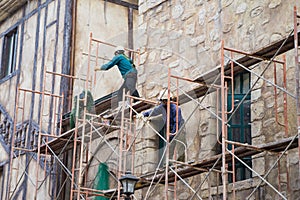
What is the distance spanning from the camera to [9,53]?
1673cm

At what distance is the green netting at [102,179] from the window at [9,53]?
14.4 ft

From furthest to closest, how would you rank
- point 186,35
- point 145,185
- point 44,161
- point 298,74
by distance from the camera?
point 44,161
point 186,35
point 145,185
point 298,74

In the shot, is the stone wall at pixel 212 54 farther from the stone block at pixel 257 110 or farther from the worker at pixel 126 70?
the worker at pixel 126 70

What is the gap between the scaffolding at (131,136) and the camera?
895 cm

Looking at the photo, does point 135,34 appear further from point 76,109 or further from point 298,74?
point 298,74

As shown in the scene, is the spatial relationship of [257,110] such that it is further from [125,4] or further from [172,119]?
[125,4]

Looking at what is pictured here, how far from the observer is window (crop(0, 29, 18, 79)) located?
648 inches

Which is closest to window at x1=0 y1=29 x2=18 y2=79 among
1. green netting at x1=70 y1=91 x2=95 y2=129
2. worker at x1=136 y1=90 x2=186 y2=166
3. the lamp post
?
green netting at x1=70 y1=91 x2=95 y2=129

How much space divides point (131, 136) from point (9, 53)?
5.58 meters

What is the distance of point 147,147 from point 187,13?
2176 millimetres

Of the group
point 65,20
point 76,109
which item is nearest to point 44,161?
point 76,109

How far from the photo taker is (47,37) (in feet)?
49.4

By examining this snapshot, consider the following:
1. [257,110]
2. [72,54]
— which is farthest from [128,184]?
[72,54]

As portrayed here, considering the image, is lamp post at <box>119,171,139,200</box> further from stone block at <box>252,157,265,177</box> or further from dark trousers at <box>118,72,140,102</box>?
dark trousers at <box>118,72,140,102</box>
